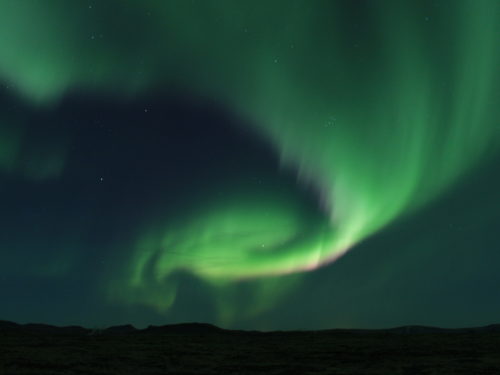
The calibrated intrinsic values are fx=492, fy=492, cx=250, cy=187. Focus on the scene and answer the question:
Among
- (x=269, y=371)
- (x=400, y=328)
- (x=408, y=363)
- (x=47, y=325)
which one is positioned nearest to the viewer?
(x=269, y=371)

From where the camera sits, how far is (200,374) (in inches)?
901

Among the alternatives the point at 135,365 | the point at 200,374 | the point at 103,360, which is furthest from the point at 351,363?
the point at 103,360

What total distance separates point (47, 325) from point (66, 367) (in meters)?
106

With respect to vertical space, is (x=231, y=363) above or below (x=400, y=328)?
below

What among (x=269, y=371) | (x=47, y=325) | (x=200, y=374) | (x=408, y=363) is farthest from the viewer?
(x=47, y=325)

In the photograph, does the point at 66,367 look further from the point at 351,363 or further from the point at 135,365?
the point at 351,363

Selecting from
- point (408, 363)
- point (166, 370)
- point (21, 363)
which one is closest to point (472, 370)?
point (408, 363)

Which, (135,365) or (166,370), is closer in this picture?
(166,370)

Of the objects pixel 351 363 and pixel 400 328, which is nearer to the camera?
pixel 351 363

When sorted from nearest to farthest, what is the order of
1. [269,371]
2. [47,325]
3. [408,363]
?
[269,371], [408,363], [47,325]

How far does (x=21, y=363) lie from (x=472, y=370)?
2198 cm

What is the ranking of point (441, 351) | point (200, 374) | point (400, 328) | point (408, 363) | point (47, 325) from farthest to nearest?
1. point (47, 325)
2. point (400, 328)
3. point (441, 351)
4. point (408, 363)
5. point (200, 374)

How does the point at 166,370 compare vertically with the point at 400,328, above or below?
below

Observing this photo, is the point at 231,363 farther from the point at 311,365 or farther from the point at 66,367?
the point at 66,367
